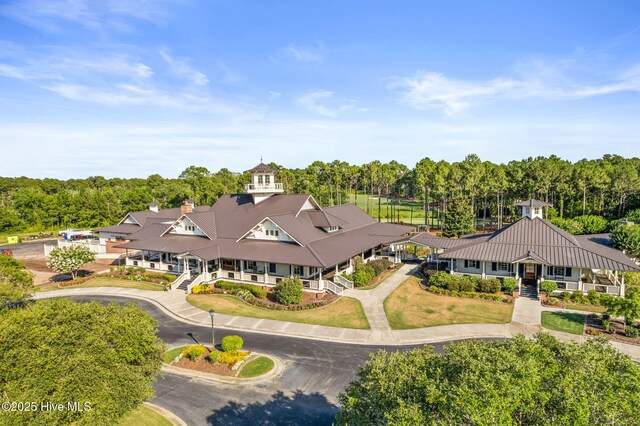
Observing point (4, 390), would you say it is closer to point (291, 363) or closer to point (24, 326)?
point (24, 326)

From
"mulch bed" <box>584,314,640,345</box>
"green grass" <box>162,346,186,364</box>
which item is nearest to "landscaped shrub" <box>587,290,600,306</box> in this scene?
"mulch bed" <box>584,314,640,345</box>

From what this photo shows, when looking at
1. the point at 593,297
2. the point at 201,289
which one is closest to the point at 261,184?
the point at 201,289

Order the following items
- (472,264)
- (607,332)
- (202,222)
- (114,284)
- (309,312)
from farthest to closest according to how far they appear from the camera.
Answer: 1. (202,222)
2. (114,284)
3. (472,264)
4. (309,312)
5. (607,332)

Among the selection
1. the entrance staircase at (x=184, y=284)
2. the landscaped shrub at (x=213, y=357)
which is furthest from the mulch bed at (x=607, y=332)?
the entrance staircase at (x=184, y=284)

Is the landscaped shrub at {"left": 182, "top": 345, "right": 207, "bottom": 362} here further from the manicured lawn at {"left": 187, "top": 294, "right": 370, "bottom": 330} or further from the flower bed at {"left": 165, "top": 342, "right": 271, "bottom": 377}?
the manicured lawn at {"left": 187, "top": 294, "right": 370, "bottom": 330}

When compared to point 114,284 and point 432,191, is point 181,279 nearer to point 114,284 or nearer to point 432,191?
point 114,284

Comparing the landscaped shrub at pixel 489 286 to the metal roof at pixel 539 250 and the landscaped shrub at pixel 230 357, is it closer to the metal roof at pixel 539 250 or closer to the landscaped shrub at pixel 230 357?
the metal roof at pixel 539 250
